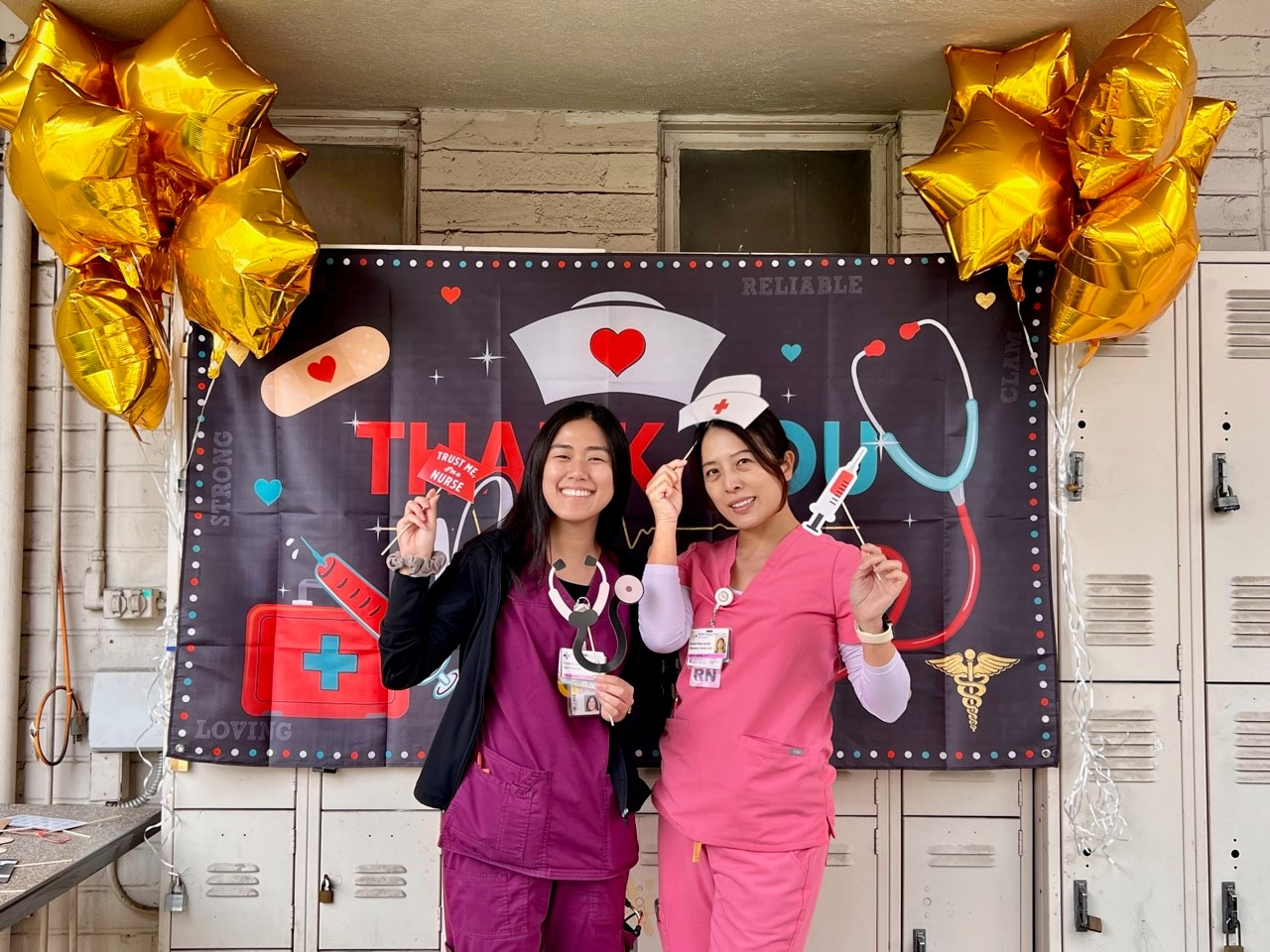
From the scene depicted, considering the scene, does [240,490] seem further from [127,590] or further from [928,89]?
[928,89]

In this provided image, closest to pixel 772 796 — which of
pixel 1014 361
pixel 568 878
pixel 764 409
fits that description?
pixel 568 878

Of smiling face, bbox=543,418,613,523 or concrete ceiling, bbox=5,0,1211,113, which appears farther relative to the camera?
concrete ceiling, bbox=5,0,1211,113

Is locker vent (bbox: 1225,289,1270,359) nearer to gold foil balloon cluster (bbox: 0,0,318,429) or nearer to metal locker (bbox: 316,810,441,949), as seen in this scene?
gold foil balloon cluster (bbox: 0,0,318,429)

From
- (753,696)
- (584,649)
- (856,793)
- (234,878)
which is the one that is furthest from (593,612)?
(234,878)

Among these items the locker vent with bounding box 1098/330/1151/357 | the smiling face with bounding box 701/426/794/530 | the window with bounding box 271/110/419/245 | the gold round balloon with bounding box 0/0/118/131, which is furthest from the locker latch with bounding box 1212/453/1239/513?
the gold round balloon with bounding box 0/0/118/131

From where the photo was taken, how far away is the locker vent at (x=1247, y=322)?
8.04ft

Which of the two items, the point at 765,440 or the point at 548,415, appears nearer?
the point at 765,440

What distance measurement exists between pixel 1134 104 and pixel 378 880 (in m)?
2.71

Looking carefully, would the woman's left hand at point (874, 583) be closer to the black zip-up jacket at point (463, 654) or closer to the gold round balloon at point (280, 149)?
the black zip-up jacket at point (463, 654)

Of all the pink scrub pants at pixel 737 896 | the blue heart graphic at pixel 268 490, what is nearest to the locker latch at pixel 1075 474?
the pink scrub pants at pixel 737 896

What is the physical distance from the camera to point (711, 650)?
1.98 meters

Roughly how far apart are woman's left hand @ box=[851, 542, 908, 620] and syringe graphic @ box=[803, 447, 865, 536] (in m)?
0.53

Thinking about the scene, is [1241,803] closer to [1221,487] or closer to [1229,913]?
[1229,913]

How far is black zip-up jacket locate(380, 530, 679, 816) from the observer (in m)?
1.93
